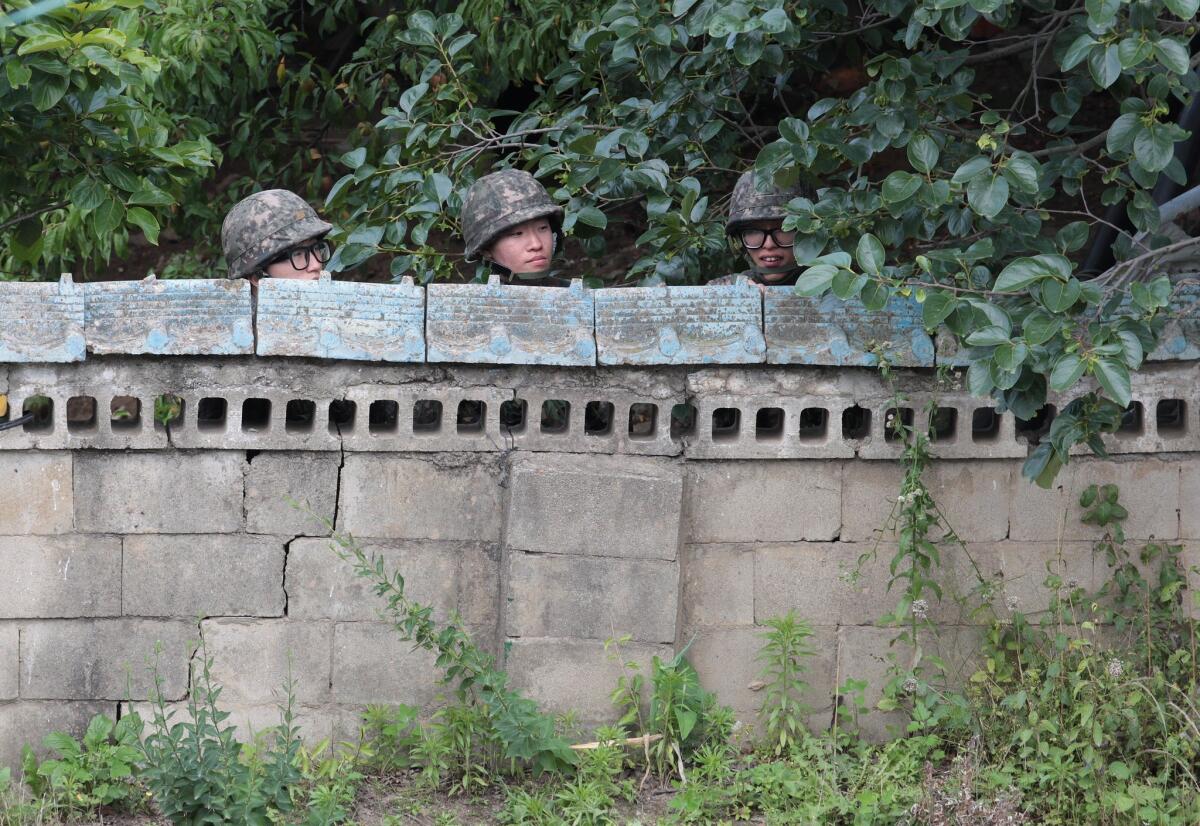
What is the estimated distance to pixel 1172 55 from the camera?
11.9ft

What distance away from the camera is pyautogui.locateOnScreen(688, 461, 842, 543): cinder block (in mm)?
4551

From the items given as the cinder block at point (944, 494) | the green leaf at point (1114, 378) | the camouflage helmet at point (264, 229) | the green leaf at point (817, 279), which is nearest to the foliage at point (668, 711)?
the cinder block at point (944, 494)

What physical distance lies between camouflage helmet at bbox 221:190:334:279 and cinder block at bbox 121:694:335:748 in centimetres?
157

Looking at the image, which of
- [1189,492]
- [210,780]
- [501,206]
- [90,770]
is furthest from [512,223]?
[1189,492]

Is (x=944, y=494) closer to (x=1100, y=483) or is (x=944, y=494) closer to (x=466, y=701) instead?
(x=1100, y=483)

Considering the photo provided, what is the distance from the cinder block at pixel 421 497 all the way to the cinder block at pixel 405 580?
0.17ft

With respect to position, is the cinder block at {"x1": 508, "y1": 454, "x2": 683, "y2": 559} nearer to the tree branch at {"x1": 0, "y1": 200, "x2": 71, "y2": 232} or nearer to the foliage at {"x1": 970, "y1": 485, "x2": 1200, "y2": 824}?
the foliage at {"x1": 970, "y1": 485, "x2": 1200, "y2": 824}

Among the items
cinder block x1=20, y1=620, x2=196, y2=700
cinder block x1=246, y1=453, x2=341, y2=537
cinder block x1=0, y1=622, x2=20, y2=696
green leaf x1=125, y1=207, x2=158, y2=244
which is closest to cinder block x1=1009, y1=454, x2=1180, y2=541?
cinder block x1=246, y1=453, x2=341, y2=537

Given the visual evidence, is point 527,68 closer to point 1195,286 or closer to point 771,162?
point 771,162

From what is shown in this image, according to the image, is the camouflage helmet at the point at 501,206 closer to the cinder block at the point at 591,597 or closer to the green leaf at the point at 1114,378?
the cinder block at the point at 591,597

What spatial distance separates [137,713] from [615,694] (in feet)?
5.01

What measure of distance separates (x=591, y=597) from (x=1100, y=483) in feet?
5.93

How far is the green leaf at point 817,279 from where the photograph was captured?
3896 mm

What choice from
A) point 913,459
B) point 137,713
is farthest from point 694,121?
point 137,713
